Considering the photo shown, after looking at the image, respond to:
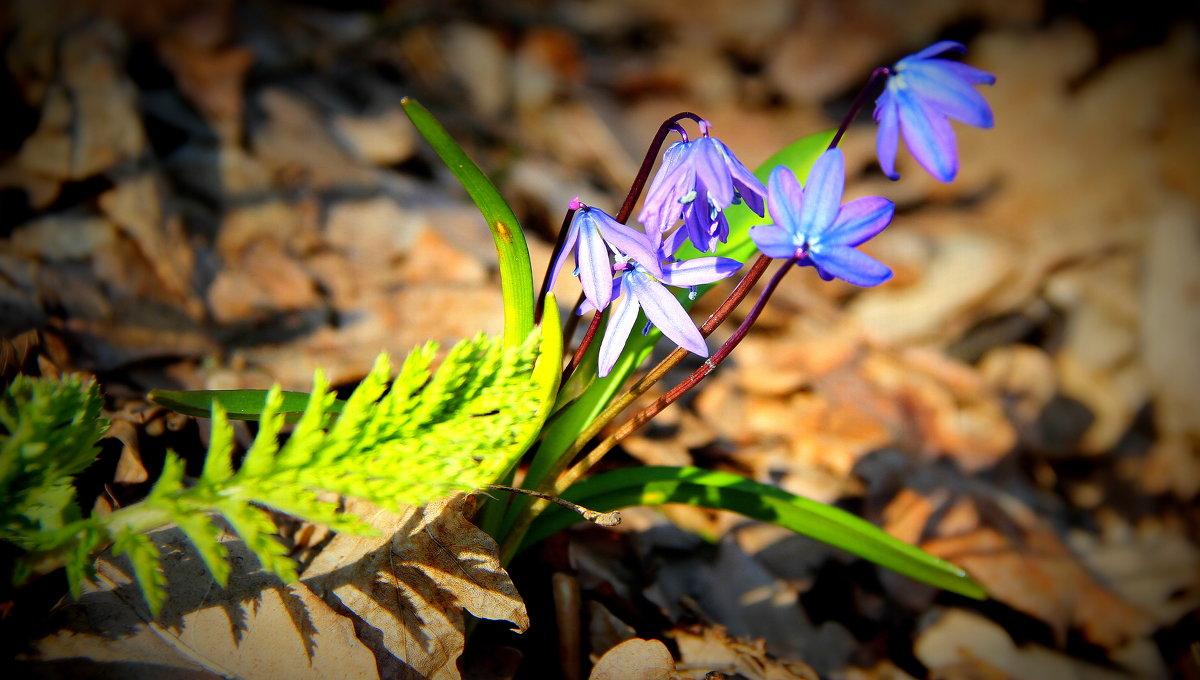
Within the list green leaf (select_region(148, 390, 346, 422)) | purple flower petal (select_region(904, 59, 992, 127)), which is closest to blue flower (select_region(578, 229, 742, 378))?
purple flower petal (select_region(904, 59, 992, 127))

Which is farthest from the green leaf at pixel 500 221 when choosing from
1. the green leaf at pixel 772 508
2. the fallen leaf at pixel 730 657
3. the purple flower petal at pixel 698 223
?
the fallen leaf at pixel 730 657

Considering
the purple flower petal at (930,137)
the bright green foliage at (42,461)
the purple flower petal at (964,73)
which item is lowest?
the bright green foliage at (42,461)

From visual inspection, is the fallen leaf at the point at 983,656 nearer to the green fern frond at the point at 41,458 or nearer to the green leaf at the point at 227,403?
the green leaf at the point at 227,403

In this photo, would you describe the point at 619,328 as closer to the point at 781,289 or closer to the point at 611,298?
the point at 611,298

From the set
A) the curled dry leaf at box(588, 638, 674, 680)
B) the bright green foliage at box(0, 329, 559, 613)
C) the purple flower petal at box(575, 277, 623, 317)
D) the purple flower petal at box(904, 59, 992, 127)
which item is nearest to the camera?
the bright green foliage at box(0, 329, 559, 613)

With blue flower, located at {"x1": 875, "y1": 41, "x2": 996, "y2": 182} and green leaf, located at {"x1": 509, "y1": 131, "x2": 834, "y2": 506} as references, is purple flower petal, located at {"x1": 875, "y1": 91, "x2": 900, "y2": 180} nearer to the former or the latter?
blue flower, located at {"x1": 875, "y1": 41, "x2": 996, "y2": 182}

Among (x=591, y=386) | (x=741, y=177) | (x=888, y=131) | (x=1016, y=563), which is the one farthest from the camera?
(x=1016, y=563)

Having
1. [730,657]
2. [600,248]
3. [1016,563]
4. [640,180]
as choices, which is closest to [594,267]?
[600,248]
